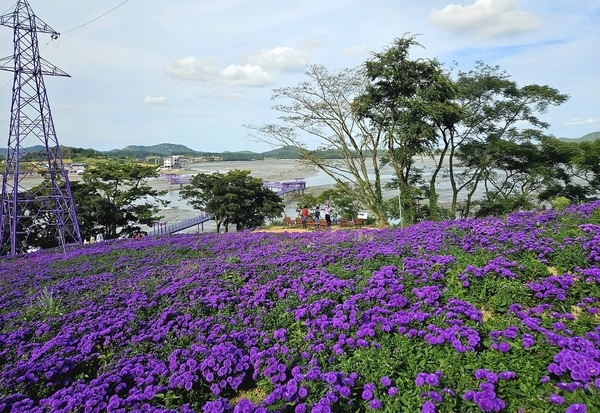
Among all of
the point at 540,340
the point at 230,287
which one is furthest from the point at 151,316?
the point at 540,340

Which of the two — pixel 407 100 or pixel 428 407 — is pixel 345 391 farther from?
pixel 407 100

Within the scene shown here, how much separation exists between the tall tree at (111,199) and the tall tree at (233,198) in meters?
3.15

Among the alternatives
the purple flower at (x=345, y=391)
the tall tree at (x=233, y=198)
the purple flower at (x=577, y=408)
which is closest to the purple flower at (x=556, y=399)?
the purple flower at (x=577, y=408)

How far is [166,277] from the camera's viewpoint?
6641 mm

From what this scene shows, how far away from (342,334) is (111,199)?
2512 cm

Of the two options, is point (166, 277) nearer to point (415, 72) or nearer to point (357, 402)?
point (357, 402)

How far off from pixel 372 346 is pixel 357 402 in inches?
21.2

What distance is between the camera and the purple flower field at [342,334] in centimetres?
276

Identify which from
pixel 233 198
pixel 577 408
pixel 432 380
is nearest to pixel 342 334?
pixel 432 380

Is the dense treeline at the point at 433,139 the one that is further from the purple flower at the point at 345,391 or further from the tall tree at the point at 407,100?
the purple flower at the point at 345,391

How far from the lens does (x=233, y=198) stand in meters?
26.4

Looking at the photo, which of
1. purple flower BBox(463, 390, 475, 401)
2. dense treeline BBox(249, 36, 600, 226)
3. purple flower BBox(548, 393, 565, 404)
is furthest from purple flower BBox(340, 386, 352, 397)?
dense treeline BBox(249, 36, 600, 226)

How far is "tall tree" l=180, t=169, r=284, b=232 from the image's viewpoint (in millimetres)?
26469

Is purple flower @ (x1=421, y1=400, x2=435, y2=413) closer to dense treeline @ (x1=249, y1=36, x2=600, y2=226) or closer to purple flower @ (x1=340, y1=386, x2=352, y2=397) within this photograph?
purple flower @ (x1=340, y1=386, x2=352, y2=397)
